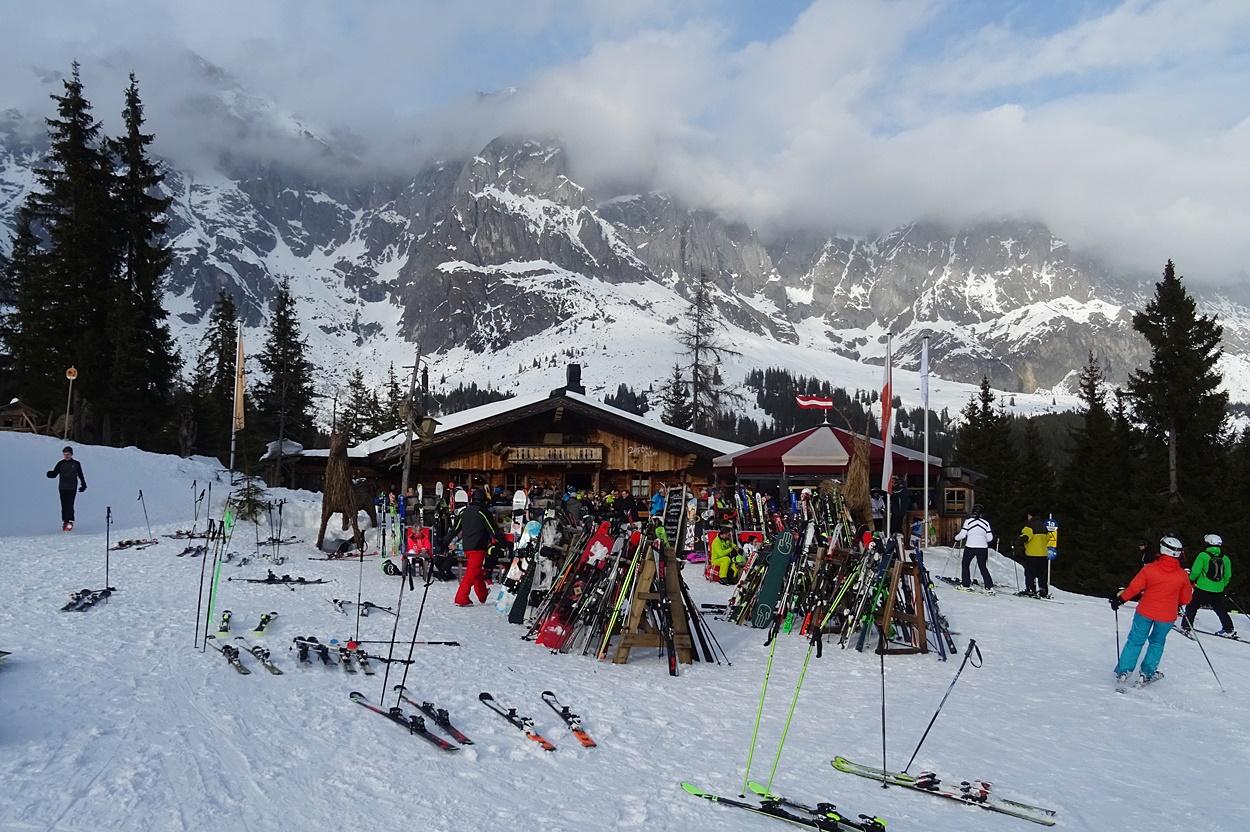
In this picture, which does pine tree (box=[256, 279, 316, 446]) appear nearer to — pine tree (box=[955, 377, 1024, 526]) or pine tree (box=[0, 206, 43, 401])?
pine tree (box=[0, 206, 43, 401])

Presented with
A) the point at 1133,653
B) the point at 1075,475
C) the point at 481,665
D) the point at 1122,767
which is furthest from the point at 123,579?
the point at 1075,475

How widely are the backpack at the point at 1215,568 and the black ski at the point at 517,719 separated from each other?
9848mm

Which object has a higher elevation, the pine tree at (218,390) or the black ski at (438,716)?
the pine tree at (218,390)

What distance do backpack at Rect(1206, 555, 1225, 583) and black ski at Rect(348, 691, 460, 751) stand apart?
10.6 meters

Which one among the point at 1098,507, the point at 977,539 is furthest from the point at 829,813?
the point at 1098,507

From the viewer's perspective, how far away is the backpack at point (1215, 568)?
36.0 feet

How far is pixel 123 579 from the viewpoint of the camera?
11.2 metres

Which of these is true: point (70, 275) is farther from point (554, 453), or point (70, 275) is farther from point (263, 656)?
point (263, 656)

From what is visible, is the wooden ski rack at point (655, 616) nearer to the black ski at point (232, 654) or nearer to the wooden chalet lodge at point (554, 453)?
the black ski at point (232, 654)

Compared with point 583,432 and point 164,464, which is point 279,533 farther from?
point 583,432

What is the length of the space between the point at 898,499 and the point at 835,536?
1006cm

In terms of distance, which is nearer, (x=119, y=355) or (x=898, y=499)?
(x=898, y=499)

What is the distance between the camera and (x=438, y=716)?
587cm

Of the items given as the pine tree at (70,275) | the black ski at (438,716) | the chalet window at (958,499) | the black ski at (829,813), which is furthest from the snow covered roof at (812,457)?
the pine tree at (70,275)
